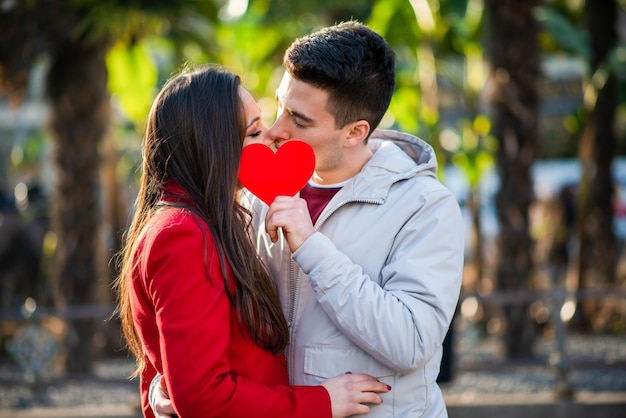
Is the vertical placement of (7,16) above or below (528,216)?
above

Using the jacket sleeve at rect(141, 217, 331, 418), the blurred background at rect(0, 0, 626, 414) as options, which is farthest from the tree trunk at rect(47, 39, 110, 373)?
the jacket sleeve at rect(141, 217, 331, 418)

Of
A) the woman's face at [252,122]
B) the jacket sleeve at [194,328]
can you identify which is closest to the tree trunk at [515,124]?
the woman's face at [252,122]

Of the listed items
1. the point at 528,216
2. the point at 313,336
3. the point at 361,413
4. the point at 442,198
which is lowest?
the point at 528,216

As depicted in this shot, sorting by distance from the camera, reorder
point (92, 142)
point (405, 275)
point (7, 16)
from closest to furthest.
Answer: point (405, 275)
point (7, 16)
point (92, 142)

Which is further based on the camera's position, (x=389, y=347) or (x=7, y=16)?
(x=7, y=16)

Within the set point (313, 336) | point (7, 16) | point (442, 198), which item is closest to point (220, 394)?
point (313, 336)

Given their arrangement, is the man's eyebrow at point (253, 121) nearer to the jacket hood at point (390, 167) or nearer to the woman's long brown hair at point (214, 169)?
the woman's long brown hair at point (214, 169)

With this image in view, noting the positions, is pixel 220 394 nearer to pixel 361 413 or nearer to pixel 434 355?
pixel 361 413

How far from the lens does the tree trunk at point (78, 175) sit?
8609mm

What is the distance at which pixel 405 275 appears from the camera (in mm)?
2348

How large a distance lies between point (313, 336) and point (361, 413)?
25 cm

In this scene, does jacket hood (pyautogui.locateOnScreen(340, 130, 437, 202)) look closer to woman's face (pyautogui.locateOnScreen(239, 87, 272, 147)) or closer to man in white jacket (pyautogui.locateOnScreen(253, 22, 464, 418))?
man in white jacket (pyautogui.locateOnScreen(253, 22, 464, 418))

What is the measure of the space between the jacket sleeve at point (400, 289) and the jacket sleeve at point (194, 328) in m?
0.27

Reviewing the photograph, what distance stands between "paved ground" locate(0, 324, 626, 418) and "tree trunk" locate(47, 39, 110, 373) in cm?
71
